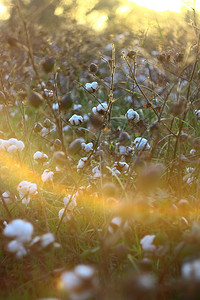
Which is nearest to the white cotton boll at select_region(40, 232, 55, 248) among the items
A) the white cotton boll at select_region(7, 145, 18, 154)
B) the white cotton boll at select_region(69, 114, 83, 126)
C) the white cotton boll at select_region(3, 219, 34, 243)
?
the white cotton boll at select_region(3, 219, 34, 243)

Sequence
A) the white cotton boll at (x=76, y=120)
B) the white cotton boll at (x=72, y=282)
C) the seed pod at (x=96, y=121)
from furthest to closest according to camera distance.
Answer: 1. the white cotton boll at (x=76, y=120)
2. the seed pod at (x=96, y=121)
3. the white cotton boll at (x=72, y=282)

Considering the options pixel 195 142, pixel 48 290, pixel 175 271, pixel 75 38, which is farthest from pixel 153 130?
pixel 75 38

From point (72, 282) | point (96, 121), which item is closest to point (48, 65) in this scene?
point (96, 121)

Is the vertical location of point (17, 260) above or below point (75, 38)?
below

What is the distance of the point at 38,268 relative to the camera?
1.12 meters

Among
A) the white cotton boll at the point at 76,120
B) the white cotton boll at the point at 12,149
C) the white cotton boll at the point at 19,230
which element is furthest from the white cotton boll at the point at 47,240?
the white cotton boll at the point at 76,120

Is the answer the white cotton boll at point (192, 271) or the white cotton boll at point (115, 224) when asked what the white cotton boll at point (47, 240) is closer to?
the white cotton boll at point (115, 224)

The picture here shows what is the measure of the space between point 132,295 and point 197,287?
0.35 ft

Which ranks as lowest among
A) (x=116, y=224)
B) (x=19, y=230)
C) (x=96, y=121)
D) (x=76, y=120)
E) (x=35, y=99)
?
(x=19, y=230)

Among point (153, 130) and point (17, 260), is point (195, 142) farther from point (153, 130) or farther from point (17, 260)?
point (17, 260)

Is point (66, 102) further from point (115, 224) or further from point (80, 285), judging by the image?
point (80, 285)

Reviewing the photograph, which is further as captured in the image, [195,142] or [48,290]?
[195,142]

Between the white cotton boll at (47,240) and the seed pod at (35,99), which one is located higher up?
the seed pod at (35,99)

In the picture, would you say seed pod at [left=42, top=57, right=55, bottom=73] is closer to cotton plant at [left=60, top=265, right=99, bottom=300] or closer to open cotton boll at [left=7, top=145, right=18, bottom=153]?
open cotton boll at [left=7, top=145, right=18, bottom=153]
